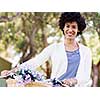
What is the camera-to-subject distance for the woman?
153cm

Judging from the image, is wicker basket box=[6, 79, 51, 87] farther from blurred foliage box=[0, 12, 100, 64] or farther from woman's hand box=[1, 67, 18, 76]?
blurred foliage box=[0, 12, 100, 64]

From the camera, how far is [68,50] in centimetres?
156

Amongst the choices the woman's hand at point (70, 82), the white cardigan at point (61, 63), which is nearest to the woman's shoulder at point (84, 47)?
the white cardigan at point (61, 63)

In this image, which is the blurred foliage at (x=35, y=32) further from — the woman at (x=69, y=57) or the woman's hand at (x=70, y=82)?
the woman's hand at (x=70, y=82)

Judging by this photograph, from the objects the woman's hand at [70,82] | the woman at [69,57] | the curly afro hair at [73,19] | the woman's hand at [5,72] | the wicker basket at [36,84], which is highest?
the curly afro hair at [73,19]

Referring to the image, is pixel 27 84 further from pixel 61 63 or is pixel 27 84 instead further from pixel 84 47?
pixel 84 47

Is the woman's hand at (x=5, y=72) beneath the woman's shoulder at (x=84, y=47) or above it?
beneath

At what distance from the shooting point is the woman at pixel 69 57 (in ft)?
5.02

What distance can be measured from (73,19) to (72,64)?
33 centimetres

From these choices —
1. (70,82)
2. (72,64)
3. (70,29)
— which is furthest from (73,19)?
(70,82)

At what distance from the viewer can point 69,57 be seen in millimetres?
1550

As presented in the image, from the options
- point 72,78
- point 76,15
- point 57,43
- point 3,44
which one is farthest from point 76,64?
point 3,44

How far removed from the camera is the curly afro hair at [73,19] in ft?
5.06

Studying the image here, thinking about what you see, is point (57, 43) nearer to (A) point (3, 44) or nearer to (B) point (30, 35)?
(B) point (30, 35)
